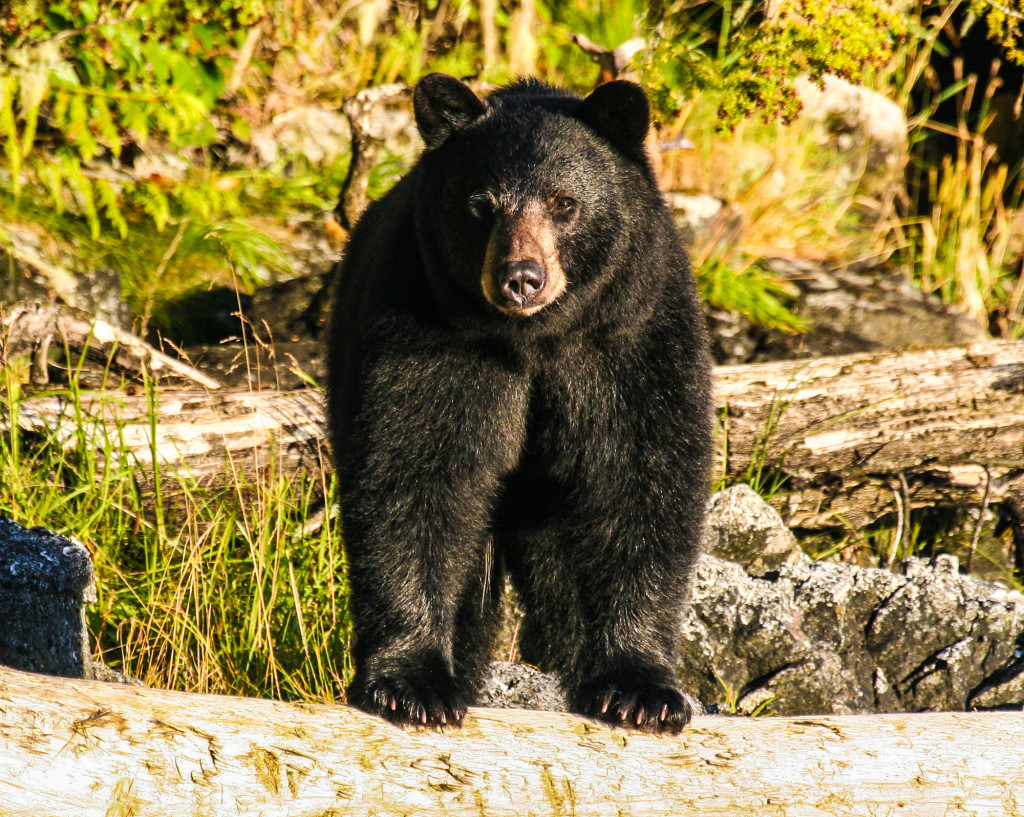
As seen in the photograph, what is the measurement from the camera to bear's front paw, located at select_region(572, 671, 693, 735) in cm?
311

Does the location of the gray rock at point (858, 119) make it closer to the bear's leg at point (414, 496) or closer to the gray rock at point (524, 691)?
the gray rock at point (524, 691)

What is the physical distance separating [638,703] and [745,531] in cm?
208

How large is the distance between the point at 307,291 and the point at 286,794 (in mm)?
4103

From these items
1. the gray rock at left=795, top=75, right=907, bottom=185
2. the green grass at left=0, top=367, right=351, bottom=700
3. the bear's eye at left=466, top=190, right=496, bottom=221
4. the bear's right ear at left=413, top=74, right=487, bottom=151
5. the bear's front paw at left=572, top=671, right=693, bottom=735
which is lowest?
the green grass at left=0, top=367, right=351, bottom=700

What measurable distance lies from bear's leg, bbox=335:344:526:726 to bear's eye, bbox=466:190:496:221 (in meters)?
0.40

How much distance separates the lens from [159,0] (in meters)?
6.91

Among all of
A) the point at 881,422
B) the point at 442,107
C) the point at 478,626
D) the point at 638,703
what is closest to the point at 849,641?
the point at 881,422

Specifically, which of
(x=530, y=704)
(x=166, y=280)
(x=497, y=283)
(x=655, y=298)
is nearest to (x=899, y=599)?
(x=530, y=704)

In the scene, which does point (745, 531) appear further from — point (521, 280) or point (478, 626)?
point (521, 280)

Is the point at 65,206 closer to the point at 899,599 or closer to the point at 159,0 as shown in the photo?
the point at 159,0

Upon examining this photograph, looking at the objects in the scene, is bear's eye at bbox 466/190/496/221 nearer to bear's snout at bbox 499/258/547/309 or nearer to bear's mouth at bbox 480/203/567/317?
bear's mouth at bbox 480/203/567/317

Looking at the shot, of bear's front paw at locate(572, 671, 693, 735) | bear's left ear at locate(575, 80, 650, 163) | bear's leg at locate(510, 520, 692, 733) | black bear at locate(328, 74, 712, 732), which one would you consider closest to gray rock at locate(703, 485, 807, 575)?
bear's leg at locate(510, 520, 692, 733)

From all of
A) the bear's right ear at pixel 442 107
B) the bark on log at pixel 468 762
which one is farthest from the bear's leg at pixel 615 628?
the bear's right ear at pixel 442 107

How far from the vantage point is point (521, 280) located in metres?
3.10
